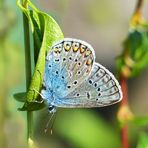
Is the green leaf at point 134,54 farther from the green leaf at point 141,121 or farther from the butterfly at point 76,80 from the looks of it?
the butterfly at point 76,80

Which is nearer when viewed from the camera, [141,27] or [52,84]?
[52,84]

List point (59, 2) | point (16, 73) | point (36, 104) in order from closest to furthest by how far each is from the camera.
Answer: point (36, 104), point (16, 73), point (59, 2)

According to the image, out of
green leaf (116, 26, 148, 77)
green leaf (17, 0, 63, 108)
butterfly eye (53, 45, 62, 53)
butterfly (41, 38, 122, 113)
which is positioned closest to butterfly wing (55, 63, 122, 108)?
butterfly (41, 38, 122, 113)

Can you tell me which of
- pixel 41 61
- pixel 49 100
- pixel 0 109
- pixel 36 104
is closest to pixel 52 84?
pixel 49 100

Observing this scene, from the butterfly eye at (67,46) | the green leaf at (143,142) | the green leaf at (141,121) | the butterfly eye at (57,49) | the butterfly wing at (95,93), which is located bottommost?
the green leaf at (143,142)

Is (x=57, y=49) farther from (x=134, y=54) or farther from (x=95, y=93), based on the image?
(x=134, y=54)

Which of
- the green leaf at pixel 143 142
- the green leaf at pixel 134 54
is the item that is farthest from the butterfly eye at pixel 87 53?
the green leaf at pixel 134 54

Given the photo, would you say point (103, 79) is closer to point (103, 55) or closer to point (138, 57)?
point (138, 57)

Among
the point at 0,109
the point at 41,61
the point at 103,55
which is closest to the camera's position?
the point at 41,61
